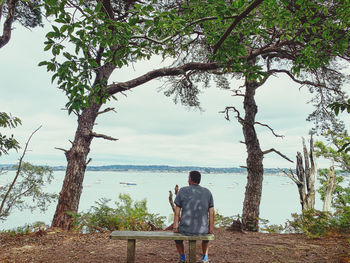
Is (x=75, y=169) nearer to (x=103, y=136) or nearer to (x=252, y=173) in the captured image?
(x=103, y=136)

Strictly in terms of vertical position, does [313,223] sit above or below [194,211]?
below

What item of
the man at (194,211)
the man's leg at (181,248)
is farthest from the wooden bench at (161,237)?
the man's leg at (181,248)

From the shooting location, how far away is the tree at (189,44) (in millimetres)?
3289

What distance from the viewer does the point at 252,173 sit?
28.8ft

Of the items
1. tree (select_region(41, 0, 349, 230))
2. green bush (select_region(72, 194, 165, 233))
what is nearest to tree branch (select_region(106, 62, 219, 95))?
tree (select_region(41, 0, 349, 230))

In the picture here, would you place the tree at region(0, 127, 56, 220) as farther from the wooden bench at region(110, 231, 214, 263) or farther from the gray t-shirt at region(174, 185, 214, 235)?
the gray t-shirt at region(174, 185, 214, 235)

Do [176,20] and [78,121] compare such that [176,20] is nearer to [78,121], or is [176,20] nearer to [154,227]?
[78,121]

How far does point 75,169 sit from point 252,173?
619 cm

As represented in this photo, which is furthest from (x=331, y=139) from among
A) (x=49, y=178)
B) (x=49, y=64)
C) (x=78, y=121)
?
(x=49, y=178)

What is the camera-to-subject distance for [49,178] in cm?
1051

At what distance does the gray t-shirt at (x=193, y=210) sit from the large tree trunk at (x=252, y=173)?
16.5 feet

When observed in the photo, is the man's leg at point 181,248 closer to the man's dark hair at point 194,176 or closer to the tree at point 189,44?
the man's dark hair at point 194,176

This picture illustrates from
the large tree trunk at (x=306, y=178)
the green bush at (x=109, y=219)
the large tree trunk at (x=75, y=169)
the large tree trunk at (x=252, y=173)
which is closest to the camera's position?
the green bush at (x=109, y=219)

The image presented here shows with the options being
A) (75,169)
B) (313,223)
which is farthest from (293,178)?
(75,169)
